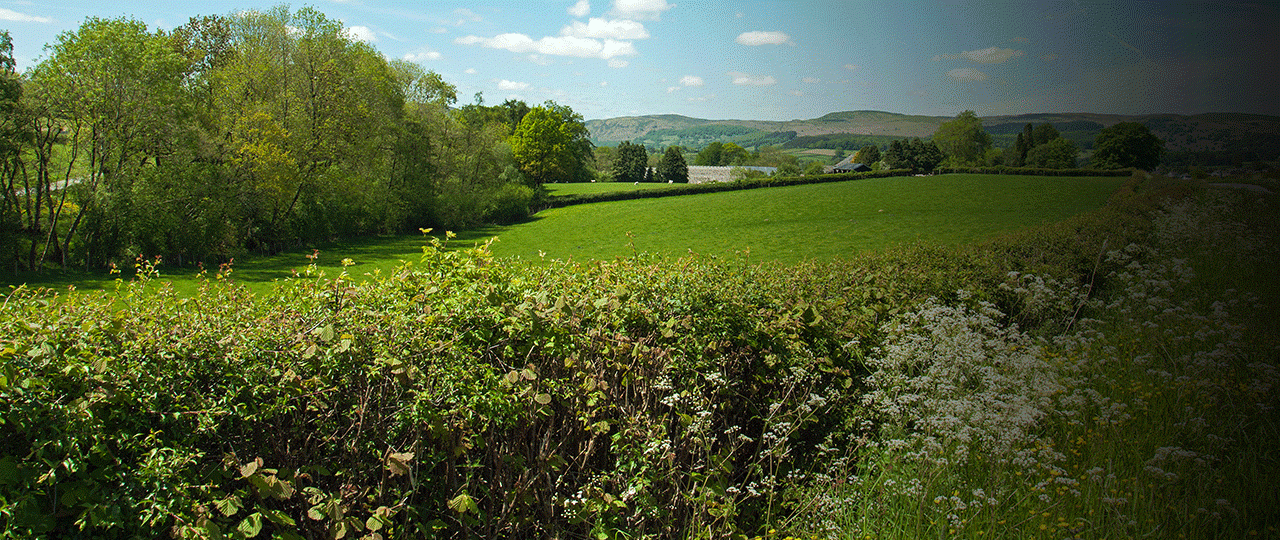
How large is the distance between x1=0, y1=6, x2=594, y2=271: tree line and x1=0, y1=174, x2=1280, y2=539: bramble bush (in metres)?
16.5

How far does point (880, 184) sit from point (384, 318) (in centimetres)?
1917

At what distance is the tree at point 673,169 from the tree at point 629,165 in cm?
377

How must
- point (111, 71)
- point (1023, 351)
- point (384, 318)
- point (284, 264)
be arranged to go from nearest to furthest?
point (384, 318) < point (1023, 351) < point (111, 71) < point (284, 264)

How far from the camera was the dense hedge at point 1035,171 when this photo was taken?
27.8ft

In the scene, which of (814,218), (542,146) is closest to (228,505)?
(814,218)

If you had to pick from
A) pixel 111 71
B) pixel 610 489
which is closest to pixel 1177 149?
pixel 610 489

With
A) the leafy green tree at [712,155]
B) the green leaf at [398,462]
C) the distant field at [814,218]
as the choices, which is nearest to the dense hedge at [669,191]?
the distant field at [814,218]

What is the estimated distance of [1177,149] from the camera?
5.83m

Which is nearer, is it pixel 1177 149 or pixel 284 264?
pixel 1177 149

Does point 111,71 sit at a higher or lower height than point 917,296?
higher

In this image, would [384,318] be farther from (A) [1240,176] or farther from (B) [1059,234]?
(B) [1059,234]

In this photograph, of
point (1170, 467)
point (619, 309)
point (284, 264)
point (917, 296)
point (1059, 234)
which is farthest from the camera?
point (284, 264)

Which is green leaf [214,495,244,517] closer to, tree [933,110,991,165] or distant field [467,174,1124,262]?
distant field [467,174,1124,262]

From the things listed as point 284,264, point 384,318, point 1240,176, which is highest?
point 1240,176
